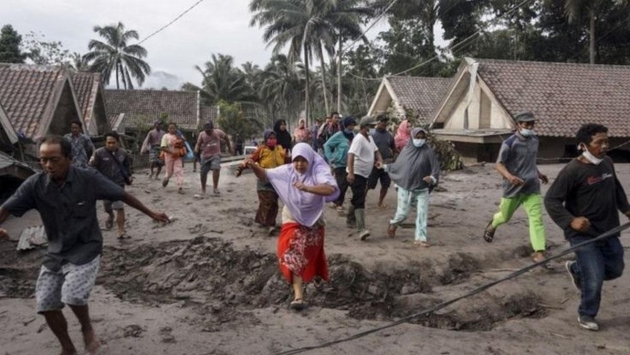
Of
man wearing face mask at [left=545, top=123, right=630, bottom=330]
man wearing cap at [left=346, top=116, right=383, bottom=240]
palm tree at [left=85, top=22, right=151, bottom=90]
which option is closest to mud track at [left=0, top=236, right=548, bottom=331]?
man wearing face mask at [left=545, top=123, right=630, bottom=330]

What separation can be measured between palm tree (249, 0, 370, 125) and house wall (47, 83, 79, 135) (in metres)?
21.1

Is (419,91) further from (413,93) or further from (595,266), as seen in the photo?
(595,266)

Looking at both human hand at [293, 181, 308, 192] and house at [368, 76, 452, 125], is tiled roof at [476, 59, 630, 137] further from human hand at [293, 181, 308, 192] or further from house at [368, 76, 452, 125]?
human hand at [293, 181, 308, 192]

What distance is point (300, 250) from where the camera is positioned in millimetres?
4762

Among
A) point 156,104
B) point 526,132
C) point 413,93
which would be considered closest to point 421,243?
point 526,132

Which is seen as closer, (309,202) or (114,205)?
(309,202)

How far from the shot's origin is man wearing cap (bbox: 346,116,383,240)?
7102 mm

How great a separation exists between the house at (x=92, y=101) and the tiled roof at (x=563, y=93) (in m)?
14.5

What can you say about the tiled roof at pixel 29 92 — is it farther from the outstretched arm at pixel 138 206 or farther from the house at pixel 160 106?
the house at pixel 160 106

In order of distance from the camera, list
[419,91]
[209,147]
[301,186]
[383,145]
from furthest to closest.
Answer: [419,91], [209,147], [383,145], [301,186]

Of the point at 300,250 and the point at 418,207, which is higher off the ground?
the point at 418,207

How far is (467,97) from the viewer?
2125 centimetres

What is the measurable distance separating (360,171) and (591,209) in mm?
3532

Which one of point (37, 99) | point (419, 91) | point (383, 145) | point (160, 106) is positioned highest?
point (419, 91)
